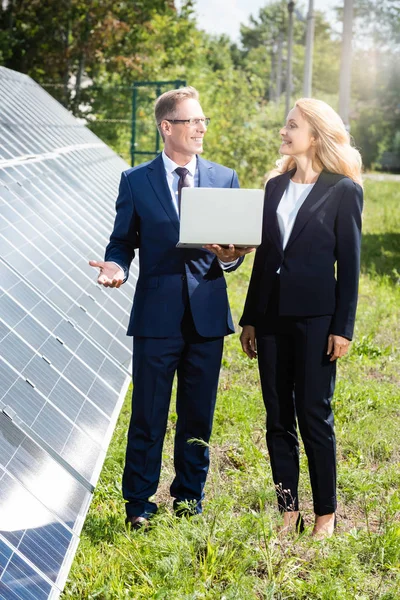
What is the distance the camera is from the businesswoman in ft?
12.8

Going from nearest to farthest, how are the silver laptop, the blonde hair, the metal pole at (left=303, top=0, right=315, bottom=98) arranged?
1. the silver laptop
2. the blonde hair
3. the metal pole at (left=303, top=0, right=315, bottom=98)

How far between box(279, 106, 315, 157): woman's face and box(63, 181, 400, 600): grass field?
1.54 meters

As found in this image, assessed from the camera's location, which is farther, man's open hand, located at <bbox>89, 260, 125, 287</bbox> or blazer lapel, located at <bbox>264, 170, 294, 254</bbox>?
blazer lapel, located at <bbox>264, 170, 294, 254</bbox>

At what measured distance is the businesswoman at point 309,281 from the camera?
3.92m

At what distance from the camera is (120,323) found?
629 centimetres

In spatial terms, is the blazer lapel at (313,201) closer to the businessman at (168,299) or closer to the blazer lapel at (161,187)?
the businessman at (168,299)

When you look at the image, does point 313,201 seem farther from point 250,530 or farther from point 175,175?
point 250,530

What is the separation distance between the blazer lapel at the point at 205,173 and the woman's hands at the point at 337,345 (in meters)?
0.87

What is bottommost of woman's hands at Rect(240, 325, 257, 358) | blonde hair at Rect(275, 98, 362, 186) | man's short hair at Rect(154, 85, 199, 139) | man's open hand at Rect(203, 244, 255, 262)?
woman's hands at Rect(240, 325, 257, 358)

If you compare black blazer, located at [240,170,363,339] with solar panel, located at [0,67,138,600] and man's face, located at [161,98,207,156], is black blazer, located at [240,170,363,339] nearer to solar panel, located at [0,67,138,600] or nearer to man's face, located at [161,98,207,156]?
man's face, located at [161,98,207,156]

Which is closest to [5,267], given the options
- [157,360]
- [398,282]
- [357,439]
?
[157,360]

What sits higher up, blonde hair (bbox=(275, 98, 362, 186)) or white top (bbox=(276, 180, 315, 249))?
blonde hair (bbox=(275, 98, 362, 186))

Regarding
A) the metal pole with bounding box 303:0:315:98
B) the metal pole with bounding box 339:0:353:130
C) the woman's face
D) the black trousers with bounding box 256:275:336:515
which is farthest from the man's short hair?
the metal pole with bounding box 303:0:315:98

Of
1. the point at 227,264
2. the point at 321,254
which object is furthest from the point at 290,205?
the point at 227,264
